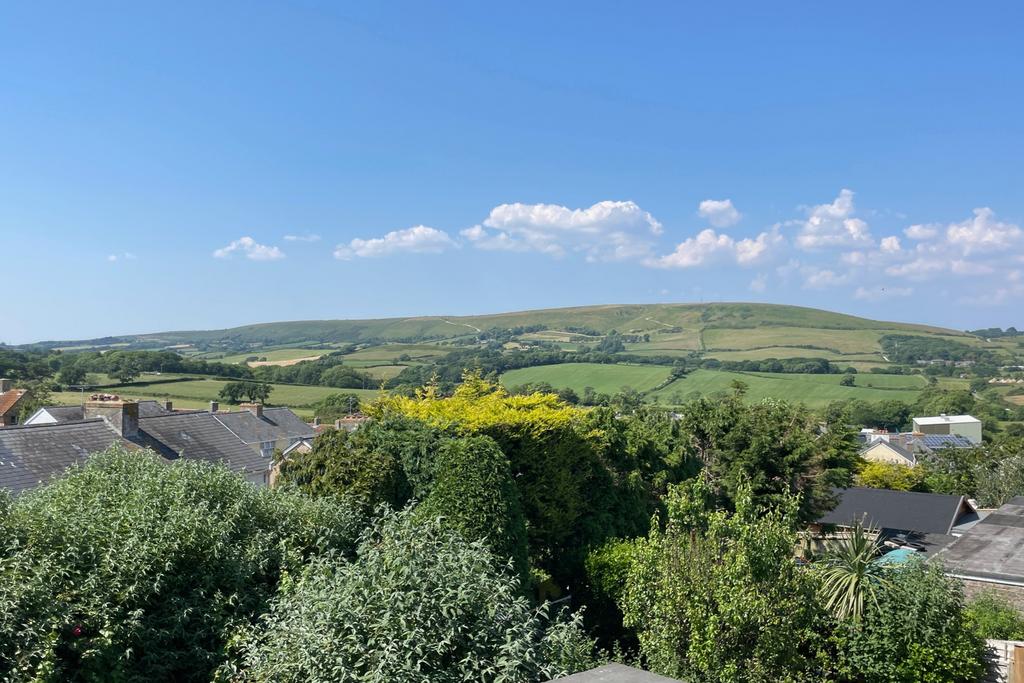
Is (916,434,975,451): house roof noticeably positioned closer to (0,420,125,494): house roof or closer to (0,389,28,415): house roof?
(0,420,125,494): house roof

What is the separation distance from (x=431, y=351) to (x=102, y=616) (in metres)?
138

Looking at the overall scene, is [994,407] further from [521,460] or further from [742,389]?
[521,460]

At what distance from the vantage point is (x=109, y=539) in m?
9.62

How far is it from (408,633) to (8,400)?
165ft

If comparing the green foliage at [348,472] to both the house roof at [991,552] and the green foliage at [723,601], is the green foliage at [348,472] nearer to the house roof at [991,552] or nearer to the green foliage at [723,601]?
the green foliage at [723,601]

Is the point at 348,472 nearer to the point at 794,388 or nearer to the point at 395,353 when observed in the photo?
the point at 794,388

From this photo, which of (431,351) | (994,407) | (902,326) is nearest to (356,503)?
(994,407)

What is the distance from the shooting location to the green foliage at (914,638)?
11.4 m

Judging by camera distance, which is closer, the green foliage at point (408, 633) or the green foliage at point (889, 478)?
the green foliage at point (408, 633)

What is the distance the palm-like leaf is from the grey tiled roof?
61.2 ft

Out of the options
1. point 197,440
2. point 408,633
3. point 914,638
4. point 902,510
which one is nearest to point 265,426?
point 197,440

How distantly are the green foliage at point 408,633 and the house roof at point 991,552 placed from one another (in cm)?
997

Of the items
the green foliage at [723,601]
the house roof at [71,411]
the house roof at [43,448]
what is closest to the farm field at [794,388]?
the house roof at [71,411]

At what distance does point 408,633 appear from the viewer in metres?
7.18
